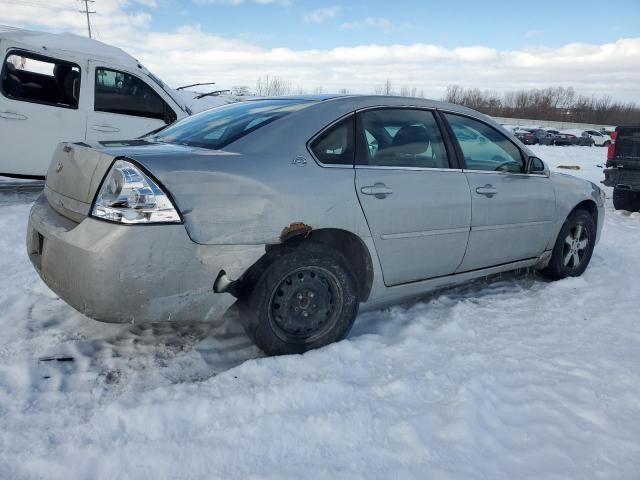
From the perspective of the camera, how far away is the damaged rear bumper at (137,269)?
232cm

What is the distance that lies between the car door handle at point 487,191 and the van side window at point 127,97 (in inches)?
198

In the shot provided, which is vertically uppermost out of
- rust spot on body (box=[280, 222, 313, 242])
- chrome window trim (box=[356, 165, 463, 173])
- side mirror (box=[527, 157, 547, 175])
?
side mirror (box=[527, 157, 547, 175])

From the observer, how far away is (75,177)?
2.64 metres

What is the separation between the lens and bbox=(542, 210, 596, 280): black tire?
4.40 meters

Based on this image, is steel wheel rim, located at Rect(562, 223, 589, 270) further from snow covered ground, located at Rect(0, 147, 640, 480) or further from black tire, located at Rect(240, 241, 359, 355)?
black tire, located at Rect(240, 241, 359, 355)

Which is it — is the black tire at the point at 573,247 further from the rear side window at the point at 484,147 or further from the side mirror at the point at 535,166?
the rear side window at the point at 484,147

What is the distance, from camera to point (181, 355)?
2877mm

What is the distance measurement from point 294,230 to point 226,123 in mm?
864

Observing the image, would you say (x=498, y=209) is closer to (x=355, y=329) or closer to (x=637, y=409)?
(x=355, y=329)

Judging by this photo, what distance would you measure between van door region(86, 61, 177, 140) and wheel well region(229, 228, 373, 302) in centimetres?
490

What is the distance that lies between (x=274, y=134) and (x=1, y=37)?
5366 millimetres

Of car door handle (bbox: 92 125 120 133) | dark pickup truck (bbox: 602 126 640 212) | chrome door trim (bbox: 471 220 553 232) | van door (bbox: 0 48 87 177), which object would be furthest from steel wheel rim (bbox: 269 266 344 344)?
dark pickup truck (bbox: 602 126 640 212)

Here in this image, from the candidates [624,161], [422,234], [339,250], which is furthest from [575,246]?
[624,161]

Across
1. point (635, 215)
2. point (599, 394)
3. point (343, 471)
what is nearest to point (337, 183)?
point (343, 471)
